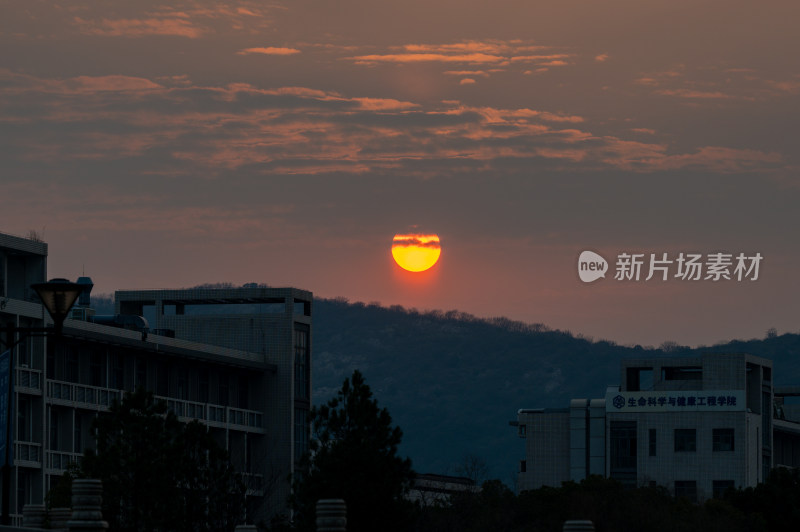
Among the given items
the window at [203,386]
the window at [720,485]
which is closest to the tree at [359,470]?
the window at [203,386]

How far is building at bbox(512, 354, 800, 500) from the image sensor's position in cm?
13112

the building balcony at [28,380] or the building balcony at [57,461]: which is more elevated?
the building balcony at [28,380]

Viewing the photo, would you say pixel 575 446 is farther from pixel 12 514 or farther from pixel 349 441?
pixel 349 441

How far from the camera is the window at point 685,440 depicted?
132250mm

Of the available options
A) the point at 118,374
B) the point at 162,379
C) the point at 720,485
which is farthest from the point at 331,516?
the point at 720,485

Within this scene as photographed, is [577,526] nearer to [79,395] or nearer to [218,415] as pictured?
[79,395]

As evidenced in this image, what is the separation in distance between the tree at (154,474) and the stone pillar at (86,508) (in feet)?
48.9

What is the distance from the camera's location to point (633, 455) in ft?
439

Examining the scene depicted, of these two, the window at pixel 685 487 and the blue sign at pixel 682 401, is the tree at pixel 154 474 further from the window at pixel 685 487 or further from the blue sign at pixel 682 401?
the blue sign at pixel 682 401

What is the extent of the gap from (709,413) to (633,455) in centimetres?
717

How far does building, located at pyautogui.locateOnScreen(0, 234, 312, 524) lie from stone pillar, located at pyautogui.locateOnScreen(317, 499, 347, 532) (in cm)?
5603

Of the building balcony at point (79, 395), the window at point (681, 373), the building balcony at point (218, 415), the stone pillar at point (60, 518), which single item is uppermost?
the window at point (681, 373)

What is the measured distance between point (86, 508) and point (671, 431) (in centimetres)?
10105

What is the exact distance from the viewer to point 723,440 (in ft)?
431
